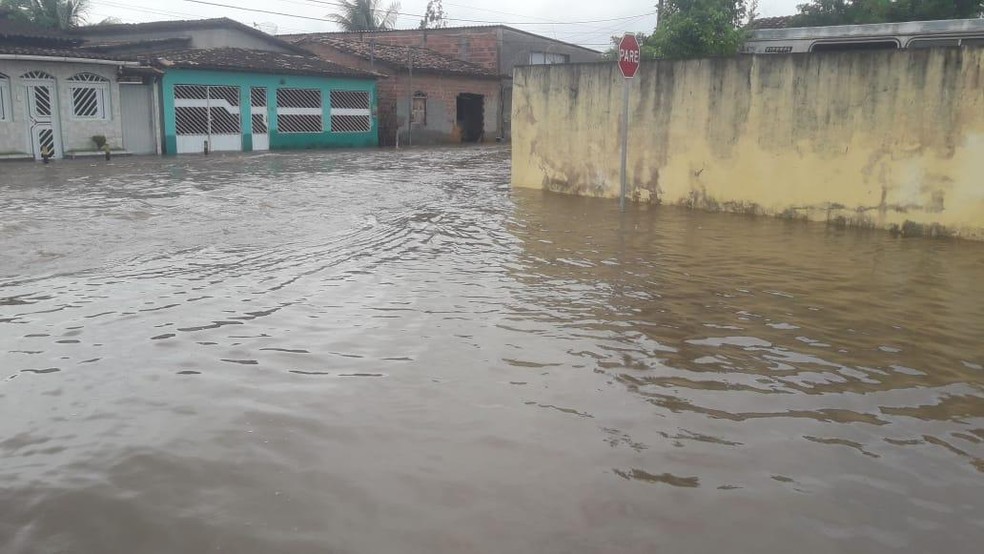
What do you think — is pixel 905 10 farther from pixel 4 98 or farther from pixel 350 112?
pixel 4 98

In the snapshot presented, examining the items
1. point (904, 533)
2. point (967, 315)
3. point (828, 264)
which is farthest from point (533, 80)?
point (904, 533)

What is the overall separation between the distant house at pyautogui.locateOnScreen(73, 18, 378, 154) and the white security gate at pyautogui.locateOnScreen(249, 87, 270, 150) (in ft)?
0.12

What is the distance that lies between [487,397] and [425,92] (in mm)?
33343

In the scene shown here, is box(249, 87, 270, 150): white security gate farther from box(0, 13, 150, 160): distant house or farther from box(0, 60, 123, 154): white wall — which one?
box(0, 60, 123, 154): white wall

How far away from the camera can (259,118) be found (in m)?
29.7

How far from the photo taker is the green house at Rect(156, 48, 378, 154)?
26672 mm

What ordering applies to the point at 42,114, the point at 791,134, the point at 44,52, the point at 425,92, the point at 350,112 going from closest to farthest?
the point at 791,134 → the point at 44,52 → the point at 42,114 → the point at 350,112 → the point at 425,92

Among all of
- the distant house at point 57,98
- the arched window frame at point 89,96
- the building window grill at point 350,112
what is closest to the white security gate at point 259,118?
the building window grill at point 350,112

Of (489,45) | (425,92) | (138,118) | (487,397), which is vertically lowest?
(487,397)

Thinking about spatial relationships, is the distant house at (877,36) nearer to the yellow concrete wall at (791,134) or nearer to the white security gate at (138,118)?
the yellow concrete wall at (791,134)

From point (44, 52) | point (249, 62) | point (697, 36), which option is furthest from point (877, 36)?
point (249, 62)

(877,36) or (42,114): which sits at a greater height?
(877,36)

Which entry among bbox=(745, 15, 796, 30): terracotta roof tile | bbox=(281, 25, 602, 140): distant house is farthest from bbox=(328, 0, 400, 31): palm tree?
bbox=(745, 15, 796, 30): terracotta roof tile

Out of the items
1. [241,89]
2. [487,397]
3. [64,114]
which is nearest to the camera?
[487,397]
